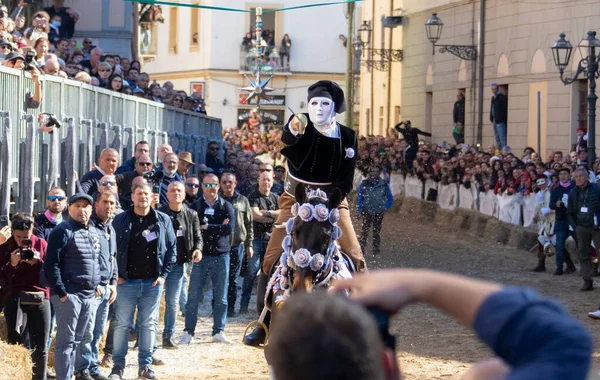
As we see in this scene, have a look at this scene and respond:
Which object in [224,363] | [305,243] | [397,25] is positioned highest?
[397,25]

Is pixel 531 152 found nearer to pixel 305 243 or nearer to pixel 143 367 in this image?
pixel 143 367

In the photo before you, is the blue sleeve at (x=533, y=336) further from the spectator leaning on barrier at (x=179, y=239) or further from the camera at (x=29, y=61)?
the camera at (x=29, y=61)

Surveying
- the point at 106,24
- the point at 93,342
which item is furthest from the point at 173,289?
the point at 106,24

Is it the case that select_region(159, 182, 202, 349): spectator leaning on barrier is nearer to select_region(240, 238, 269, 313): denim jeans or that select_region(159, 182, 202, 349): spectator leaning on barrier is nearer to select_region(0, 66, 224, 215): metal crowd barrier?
select_region(0, 66, 224, 215): metal crowd barrier

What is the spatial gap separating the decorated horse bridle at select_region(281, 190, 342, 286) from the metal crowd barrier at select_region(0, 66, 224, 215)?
388 centimetres

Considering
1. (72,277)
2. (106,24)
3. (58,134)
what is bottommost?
(72,277)

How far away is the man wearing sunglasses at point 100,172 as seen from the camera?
39.4ft

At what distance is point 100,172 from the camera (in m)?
12.2


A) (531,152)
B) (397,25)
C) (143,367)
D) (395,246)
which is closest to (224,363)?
(143,367)

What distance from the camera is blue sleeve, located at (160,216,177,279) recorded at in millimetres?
10806

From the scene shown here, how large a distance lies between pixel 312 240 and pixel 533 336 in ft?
19.1

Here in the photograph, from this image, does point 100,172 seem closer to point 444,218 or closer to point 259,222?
point 259,222

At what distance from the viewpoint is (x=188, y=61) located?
60344 mm

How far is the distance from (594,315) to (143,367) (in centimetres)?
601
